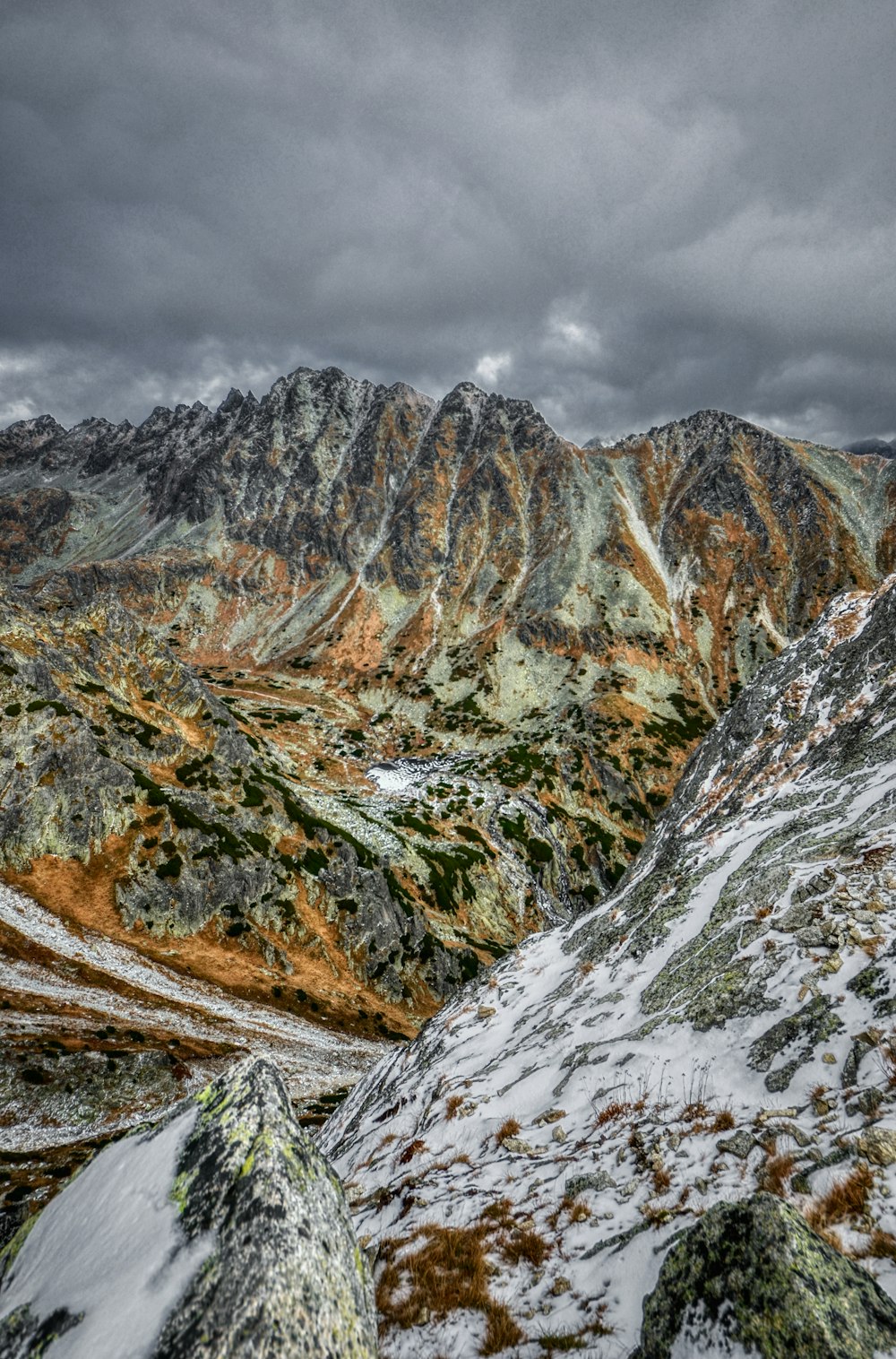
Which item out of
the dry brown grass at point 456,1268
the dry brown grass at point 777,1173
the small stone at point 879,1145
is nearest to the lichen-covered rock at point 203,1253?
the dry brown grass at point 456,1268

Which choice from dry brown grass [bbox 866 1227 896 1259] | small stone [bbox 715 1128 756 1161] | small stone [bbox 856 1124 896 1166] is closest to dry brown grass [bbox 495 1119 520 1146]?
small stone [bbox 715 1128 756 1161]

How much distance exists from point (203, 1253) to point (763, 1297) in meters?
5.76

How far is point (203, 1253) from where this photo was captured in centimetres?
645

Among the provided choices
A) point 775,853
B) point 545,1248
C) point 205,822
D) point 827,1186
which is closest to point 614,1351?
point 545,1248

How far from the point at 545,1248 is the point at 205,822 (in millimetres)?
56137

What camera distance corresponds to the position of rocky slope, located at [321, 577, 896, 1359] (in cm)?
691

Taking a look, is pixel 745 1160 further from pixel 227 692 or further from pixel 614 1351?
pixel 227 692

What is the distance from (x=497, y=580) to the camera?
199375mm

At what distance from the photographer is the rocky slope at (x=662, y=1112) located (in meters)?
6.91

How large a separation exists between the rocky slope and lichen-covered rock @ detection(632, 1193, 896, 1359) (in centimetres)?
3

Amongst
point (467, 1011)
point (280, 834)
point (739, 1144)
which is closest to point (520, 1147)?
point (739, 1144)

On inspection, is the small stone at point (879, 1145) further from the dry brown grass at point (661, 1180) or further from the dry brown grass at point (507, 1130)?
the dry brown grass at point (507, 1130)

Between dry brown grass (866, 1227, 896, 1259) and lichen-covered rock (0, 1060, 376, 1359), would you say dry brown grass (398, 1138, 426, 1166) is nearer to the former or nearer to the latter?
lichen-covered rock (0, 1060, 376, 1359)

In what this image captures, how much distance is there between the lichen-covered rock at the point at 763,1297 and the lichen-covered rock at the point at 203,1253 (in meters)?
3.54
